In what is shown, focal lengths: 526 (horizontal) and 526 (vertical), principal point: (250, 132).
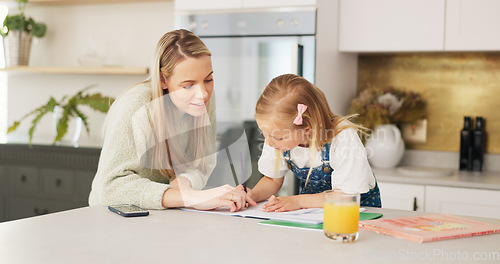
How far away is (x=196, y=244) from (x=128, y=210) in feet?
1.13

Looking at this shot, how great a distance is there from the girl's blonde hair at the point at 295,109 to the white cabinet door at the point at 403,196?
1099mm

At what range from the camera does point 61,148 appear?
2971 millimetres

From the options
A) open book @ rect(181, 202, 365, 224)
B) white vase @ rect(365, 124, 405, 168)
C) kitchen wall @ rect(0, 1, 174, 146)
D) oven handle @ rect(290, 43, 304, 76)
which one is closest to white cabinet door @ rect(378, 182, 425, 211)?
white vase @ rect(365, 124, 405, 168)

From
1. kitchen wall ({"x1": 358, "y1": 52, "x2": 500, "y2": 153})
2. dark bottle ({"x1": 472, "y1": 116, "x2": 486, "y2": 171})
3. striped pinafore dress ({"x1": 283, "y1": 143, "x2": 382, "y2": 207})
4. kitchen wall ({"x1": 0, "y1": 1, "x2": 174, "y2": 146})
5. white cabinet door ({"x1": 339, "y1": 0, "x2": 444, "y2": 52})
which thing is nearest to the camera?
striped pinafore dress ({"x1": 283, "y1": 143, "x2": 382, "y2": 207})

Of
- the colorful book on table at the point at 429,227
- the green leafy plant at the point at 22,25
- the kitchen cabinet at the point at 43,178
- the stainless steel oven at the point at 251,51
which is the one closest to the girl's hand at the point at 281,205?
the colorful book on table at the point at 429,227

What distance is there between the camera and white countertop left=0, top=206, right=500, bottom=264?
3.13ft

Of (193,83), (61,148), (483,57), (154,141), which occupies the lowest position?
(61,148)

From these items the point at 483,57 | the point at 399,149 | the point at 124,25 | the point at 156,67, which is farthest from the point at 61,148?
the point at 483,57

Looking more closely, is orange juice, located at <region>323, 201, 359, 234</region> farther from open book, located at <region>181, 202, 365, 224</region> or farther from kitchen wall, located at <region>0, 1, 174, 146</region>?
kitchen wall, located at <region>0, 1, 174, 146</region>

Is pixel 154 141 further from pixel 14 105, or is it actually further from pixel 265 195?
pixel 14 105

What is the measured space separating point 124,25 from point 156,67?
2053 millimetres

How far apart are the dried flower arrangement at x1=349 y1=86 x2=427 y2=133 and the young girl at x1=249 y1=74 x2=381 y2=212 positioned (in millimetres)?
1267

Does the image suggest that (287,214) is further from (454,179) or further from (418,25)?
(418,25)

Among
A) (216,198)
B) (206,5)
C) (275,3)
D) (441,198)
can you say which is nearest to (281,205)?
(216,198)
